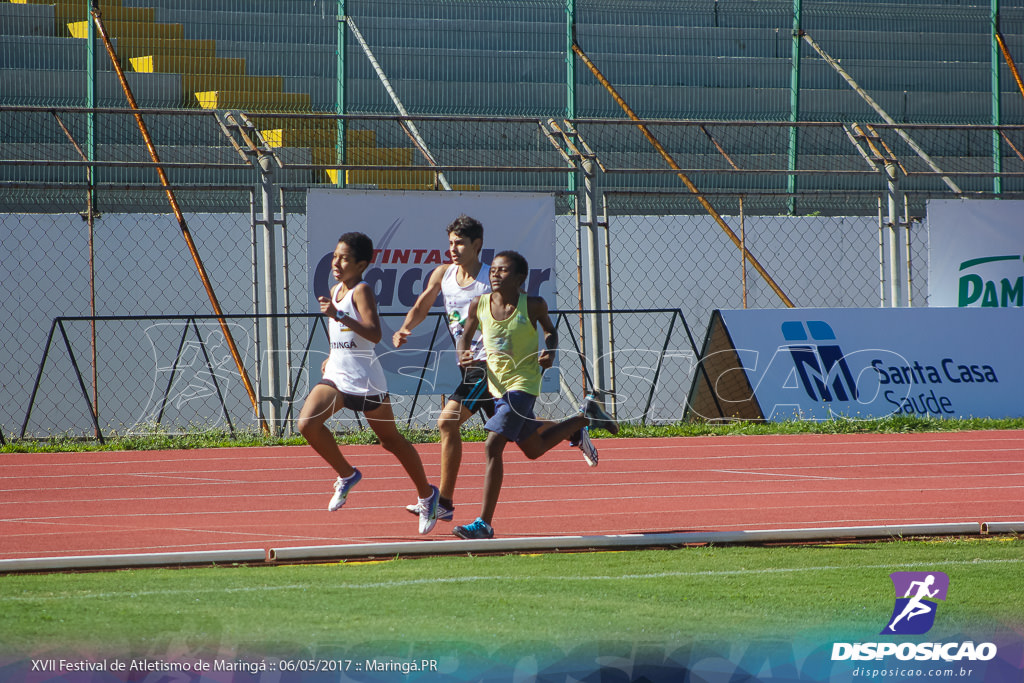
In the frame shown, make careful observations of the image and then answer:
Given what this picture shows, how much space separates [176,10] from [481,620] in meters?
17.4

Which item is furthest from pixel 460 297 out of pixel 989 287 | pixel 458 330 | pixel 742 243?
pixel 989 287

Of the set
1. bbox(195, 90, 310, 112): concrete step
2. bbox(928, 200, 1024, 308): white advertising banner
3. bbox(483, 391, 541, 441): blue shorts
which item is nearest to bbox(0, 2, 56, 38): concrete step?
bbox(195, 90, 310, 112): concrete step

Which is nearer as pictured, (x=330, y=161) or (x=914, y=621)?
(x=914, y=621)

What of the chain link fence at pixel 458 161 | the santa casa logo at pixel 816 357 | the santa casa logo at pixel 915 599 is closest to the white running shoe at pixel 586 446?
the santa casa logo at pixel 915 599

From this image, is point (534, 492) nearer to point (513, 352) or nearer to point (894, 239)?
point (513, 352)

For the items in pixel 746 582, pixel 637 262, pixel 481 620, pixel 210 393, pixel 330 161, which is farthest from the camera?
pixel 330 161

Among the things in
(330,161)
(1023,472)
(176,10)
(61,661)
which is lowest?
(1023,472)

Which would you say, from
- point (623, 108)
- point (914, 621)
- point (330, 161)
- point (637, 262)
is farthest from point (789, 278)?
point (914, 621)

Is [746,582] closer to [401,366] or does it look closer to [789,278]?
[401,366]

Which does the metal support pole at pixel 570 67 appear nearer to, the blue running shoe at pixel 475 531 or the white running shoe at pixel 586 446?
the white running shoe at pixel 586 446

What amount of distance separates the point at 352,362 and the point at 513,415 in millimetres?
1066

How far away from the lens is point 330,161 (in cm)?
1820

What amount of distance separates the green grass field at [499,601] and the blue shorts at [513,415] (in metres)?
0.81

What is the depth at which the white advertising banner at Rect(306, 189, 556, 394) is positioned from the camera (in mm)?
12641
